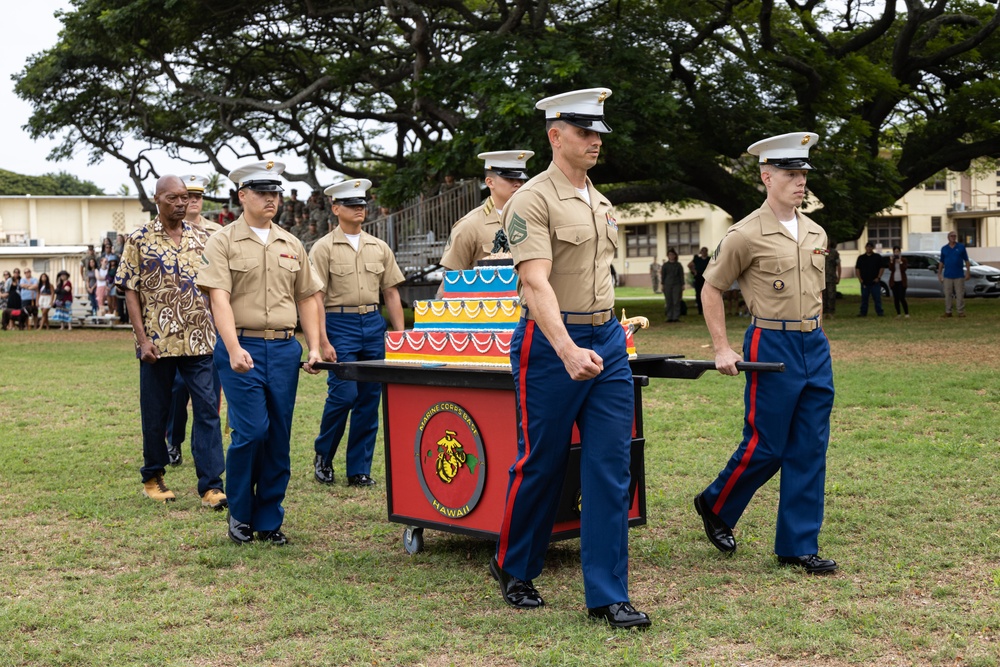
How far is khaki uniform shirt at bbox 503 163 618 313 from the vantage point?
16.4ft

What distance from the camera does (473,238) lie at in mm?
7535

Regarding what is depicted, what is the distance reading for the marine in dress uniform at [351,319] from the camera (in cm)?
848

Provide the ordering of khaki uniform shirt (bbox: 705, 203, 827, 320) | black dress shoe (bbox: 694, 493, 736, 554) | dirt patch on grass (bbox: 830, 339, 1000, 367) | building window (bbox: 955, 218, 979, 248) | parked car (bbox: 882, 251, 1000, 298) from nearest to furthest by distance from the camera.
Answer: khaki uniform shirt (bbox: 705, 203, 827, 320)
black dress shoe (bbox: 694, 493, 736, 554)
dirt patch on grass (bbox: 830, 339, 1000, 367)
parked car (bbox: 882, 251, 1000, 298)
building window (bbox: 955, 218, 979, 248)

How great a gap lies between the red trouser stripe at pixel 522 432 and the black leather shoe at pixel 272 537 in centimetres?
175

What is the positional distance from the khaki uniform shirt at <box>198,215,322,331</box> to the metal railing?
1660cm

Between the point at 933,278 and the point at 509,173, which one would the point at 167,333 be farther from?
the point at 933,278

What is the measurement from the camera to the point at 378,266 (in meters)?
8.70

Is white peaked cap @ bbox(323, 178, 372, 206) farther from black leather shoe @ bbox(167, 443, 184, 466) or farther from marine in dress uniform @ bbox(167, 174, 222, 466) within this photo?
black leather shoe @ bbox(167, 443, 184, 466)

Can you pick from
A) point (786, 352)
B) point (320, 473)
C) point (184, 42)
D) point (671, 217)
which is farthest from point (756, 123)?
point (671, 217)

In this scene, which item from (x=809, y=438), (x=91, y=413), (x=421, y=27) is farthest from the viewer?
(x=421, y=27)

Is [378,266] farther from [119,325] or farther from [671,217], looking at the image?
[671,217]

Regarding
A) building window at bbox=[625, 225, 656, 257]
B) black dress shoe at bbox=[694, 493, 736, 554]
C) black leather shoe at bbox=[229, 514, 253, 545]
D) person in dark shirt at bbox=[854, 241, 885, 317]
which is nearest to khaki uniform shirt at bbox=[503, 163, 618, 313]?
black dress shoe at bbox=[694, 493, 736, 554]

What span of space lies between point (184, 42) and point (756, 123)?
13249mm

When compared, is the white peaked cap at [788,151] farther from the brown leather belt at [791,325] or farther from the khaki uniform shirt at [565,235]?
the khaki uniform shirt at [565,235]
